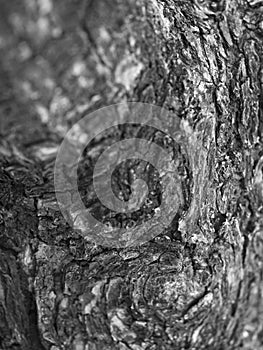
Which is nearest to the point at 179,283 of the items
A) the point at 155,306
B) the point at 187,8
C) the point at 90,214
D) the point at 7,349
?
the point at 155,306

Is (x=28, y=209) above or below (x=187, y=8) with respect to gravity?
below

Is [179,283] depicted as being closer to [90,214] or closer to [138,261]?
[138,261]

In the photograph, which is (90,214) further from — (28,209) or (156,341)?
(156,341)

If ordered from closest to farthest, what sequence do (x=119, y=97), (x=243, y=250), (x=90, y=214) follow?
(x=119, y=97) < (x=90, y=214) < (x=243, y=250)

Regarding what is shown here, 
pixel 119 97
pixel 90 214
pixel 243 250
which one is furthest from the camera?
pixel 243 250

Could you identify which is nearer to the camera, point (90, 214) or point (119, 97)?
point (119, 97)

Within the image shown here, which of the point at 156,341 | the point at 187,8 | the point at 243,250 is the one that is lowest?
the point at 156,341

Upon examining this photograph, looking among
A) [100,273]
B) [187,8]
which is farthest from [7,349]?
[187,8]
